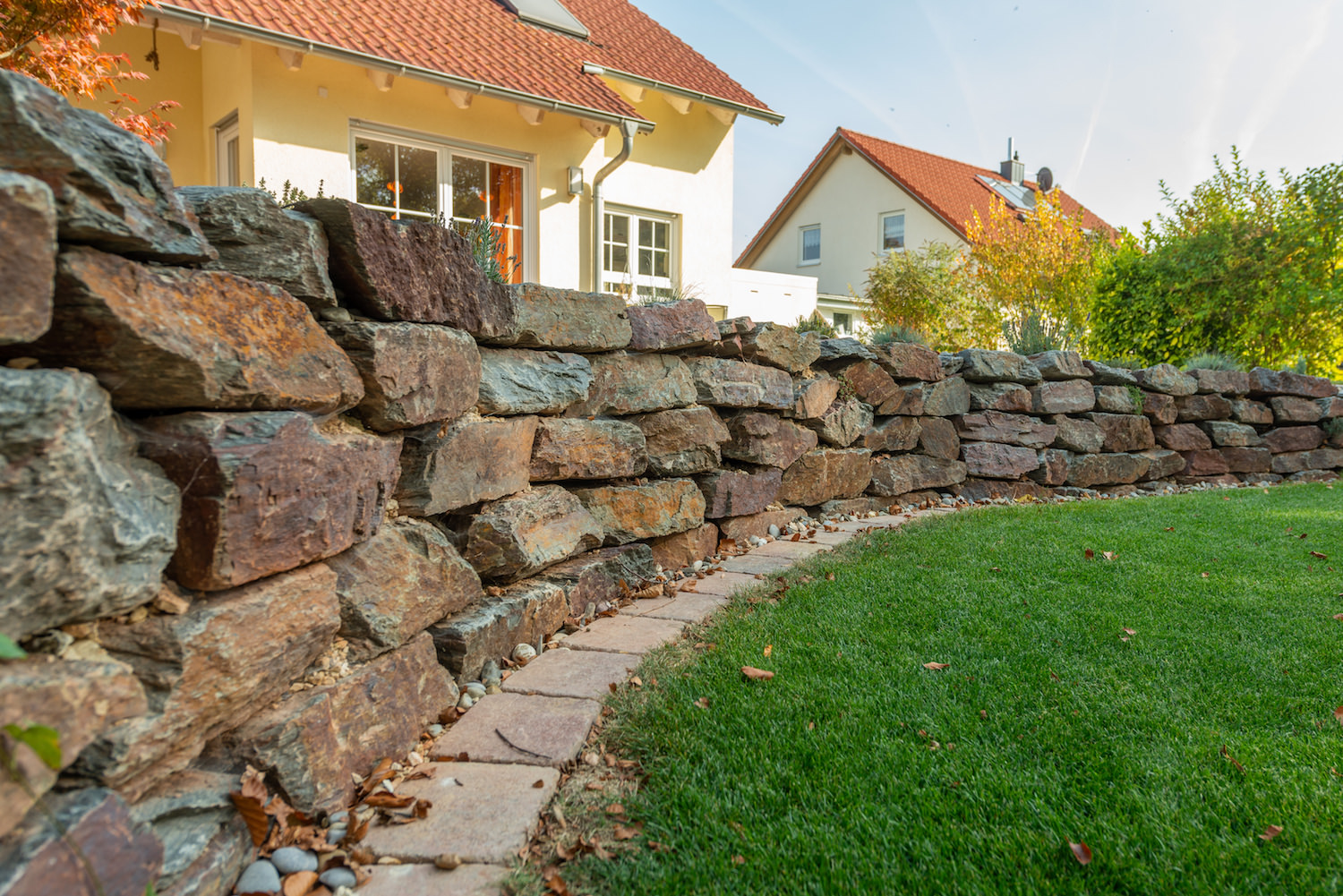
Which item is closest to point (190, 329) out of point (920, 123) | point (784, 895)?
point (784, 895)

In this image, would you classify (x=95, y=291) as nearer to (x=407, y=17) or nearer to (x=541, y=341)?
(x=541, y=341)

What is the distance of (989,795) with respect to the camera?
190 centimetres

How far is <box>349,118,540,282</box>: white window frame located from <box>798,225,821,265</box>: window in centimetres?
1350

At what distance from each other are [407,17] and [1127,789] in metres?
8.57

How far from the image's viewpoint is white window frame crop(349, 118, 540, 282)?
24.1ft

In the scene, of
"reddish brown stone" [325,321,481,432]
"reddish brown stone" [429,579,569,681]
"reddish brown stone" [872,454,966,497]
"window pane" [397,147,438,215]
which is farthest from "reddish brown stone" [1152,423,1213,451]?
"window pane" [397,147,438,215]

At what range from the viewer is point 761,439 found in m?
4.52

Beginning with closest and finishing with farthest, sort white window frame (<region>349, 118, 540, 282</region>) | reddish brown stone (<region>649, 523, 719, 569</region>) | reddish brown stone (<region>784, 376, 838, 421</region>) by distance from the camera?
reddish brown stone (<region>649, 523, 719, 569</region>) → reddish brown stone (<region>784, 376, 838, 421</region>) → white window frame (<region>349, 118, 540, 282</region>)

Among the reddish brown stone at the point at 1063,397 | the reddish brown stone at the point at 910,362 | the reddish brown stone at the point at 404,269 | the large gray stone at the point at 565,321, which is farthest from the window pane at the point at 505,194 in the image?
the reddish brown stone at the point at 404,269

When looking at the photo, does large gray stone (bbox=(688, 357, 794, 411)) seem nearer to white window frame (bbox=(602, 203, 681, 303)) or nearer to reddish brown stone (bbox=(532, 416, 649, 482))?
reddish brown stone (bbox=(532, 416, 649, 482))

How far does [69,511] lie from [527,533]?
1.71 metres

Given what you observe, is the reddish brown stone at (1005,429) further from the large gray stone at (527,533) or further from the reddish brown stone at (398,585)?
the reddish brown stone at (398,585)

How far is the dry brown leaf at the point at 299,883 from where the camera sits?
1.56m

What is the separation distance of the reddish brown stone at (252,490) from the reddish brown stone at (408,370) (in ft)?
0.65
